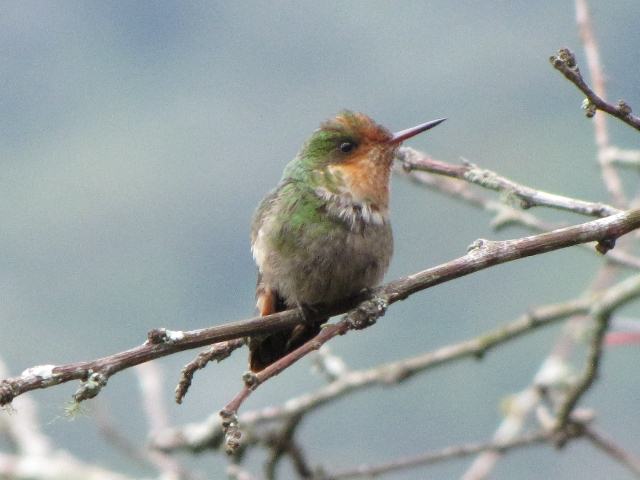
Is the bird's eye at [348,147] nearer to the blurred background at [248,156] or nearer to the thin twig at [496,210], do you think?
the thin twig at [496,210]

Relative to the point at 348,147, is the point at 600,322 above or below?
below

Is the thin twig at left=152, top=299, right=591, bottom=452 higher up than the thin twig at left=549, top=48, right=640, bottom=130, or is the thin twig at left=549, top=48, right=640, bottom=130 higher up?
the thin twig at left=152, top=299, right=591, bottom=452

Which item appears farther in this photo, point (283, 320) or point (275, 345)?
point (275, 345)

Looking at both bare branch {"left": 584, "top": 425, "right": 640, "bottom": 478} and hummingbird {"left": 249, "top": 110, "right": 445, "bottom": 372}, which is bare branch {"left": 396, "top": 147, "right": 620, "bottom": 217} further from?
bare branch {"left": 584, "top": 425, "right": 640, "bottom": 478}

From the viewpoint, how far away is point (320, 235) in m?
3.85

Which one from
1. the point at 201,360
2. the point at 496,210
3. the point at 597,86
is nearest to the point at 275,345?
the point at 201,360

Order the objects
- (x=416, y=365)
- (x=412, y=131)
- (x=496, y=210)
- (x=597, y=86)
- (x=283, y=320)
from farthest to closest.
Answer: (x=416, y=365)
(x=496, y=210)
(x=597, y=86)
(x=412, y=131)
(x=283, y=320)

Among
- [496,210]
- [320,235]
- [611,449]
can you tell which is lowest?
[611,449]

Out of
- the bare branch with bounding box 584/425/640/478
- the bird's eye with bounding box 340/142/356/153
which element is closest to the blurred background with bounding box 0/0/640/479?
the bare branch with bounding box 584/425/640/478

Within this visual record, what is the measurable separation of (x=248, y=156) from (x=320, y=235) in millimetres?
Result: 58513

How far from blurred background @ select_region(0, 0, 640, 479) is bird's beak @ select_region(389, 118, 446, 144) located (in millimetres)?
13061

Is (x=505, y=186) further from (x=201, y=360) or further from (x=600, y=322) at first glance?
(x=600, y=322)

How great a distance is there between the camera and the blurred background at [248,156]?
34719 mm

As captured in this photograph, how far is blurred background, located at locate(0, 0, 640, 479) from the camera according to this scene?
114 ft
